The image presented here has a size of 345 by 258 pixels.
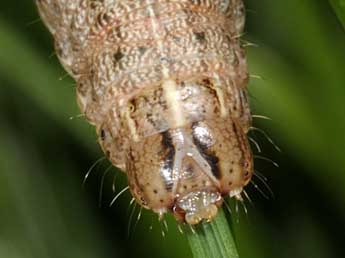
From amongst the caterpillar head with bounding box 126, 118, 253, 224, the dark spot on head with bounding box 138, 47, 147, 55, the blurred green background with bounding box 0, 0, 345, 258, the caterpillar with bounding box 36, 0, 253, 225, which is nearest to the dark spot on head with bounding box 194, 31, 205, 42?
the caterpillar with bounding box 36, 0, 253, 225

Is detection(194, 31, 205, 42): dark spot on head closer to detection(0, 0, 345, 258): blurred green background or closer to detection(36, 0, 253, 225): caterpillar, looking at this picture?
detection(36, 0, 253, 225): caterpillar

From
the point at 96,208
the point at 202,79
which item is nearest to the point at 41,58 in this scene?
the point at 96,208

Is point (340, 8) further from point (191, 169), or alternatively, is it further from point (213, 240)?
point (213, 240)

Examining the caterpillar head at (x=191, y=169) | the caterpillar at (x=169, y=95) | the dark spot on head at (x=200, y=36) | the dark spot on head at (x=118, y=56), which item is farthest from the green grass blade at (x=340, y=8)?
the dark spot on head at (x=118, y=56)

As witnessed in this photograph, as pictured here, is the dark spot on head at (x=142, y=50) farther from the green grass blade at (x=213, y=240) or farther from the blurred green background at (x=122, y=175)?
the blurred green background at (x=122, y=175)

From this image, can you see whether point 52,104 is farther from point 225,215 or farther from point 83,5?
point 225,215

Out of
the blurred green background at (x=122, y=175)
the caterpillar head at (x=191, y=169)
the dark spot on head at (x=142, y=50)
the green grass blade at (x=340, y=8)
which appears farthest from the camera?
the blurred green background at (x=122, y=175)
